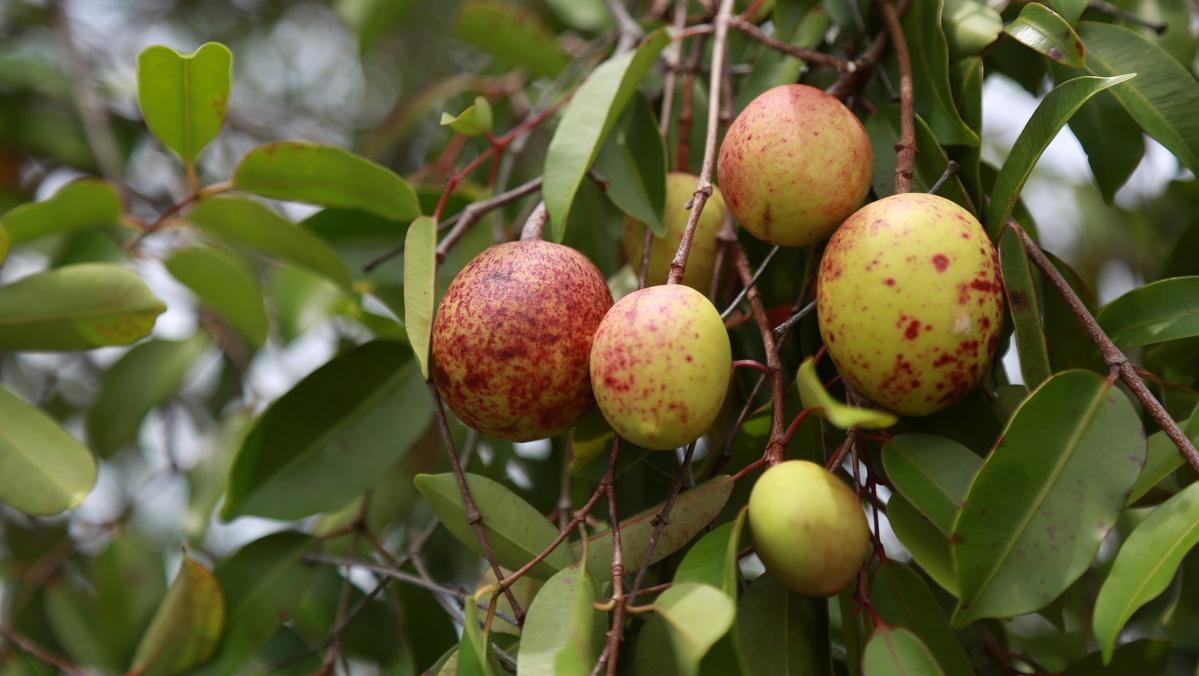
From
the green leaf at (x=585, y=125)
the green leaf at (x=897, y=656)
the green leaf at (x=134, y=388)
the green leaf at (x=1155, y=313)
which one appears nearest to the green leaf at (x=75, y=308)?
the green leaf at (x=134, y=388)

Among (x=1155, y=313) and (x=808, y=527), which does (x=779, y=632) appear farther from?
(x=1155, y=313)

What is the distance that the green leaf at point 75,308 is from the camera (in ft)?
3.82

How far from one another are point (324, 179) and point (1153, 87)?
0.85m

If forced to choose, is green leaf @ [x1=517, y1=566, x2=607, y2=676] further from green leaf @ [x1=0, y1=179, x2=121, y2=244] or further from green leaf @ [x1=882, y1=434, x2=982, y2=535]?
green leaf @ [x1=0, y1=179, x2=121, y2=244]

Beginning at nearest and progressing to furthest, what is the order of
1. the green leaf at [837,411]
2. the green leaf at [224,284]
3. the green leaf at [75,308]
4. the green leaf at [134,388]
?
1. the green leaf at [837,411]
2. the green leaf at [75,308]
3. the green leaf at [224,284]
4. the green leaf at [134,388]

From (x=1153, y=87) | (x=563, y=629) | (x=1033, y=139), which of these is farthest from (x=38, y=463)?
(x=1153, y=87)

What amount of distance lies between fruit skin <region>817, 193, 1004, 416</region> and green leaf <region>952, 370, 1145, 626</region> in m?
0.06

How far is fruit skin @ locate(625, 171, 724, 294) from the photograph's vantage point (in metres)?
1.00

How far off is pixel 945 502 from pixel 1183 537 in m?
0.15

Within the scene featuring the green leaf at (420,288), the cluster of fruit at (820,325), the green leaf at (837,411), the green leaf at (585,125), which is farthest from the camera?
the green leaf at (585,125)

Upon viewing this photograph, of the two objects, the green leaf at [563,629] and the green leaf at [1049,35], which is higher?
the green leaf at [1049,35]

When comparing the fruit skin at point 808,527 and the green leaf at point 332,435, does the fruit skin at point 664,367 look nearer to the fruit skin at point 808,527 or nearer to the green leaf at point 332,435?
the fruit skin at point 808,527

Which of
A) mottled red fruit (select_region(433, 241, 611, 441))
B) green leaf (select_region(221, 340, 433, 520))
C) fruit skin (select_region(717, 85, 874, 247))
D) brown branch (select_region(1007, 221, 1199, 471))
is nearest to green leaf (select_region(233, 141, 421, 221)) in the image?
green leaf (select_region(221, 340, 433, 520))

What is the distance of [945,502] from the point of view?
2.45 ft
